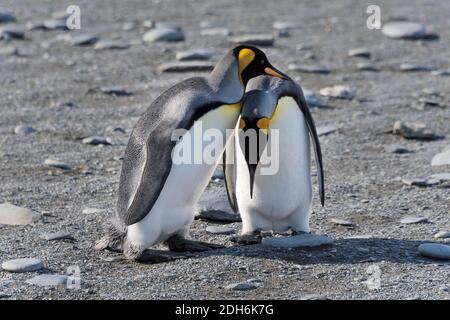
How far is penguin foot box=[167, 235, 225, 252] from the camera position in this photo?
4898 mm

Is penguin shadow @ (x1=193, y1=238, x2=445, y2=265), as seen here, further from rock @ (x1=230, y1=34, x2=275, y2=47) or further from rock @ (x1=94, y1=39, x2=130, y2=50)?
rock @ (x1=94, y1=39, x2=130, y2=50)

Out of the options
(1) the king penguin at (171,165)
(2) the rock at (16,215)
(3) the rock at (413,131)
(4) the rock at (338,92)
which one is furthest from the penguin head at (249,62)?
(4) the rock at (338,92)

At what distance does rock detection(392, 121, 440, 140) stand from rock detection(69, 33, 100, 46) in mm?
3998

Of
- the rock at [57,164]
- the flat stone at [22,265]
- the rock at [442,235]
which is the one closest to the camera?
the flat stone at [22,265]

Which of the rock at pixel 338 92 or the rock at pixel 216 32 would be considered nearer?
the rock at pixel 338 92

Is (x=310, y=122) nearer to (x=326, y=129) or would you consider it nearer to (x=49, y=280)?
(x=49, y=280)

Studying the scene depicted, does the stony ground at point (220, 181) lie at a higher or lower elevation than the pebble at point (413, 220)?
higher

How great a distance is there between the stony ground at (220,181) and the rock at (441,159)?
0.23ft

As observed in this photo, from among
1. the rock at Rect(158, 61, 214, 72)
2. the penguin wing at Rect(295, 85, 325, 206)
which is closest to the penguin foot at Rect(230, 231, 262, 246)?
the penguin wing at Rect(295, 85, 325, 206)

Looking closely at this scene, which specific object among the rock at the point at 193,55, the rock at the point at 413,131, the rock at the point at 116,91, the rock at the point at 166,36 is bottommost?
the rock at the point at 413,131

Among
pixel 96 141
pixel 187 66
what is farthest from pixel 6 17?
pixel 96 141

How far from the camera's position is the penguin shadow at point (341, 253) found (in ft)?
15.5

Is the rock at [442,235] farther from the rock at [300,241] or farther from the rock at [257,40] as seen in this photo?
the rock at [257,40]
